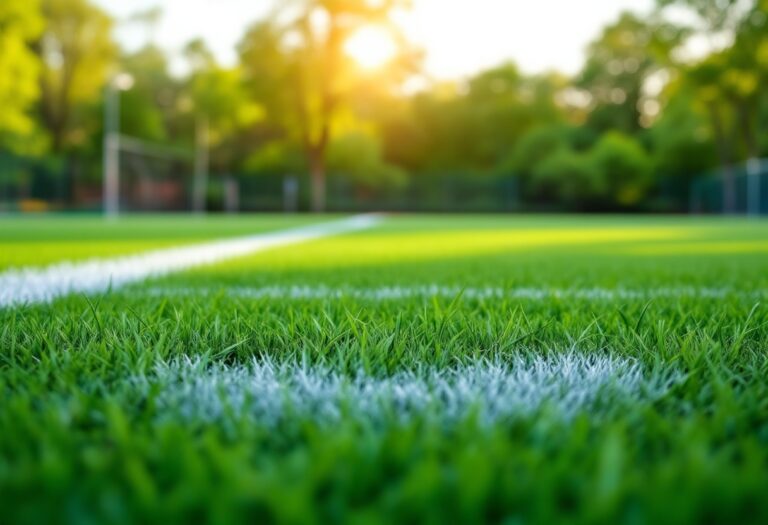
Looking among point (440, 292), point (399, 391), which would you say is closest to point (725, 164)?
point (440, 292)

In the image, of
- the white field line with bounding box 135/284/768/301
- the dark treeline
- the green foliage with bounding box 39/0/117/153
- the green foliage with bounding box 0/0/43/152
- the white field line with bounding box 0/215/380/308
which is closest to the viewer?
the white field line with bounding box 135/284/768/301

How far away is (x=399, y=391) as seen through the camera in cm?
97

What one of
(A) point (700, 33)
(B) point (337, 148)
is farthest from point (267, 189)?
(A) point (700, 33)

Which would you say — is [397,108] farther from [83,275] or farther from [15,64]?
[83,275]

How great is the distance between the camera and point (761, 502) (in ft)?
1.92

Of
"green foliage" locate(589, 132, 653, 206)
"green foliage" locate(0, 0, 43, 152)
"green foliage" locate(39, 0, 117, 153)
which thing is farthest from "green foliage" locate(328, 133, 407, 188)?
"green foliage" locate(0, 0, 43, 152)

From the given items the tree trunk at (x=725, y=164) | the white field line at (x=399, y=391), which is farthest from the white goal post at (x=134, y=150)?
the white field line at (x=399, y=391)

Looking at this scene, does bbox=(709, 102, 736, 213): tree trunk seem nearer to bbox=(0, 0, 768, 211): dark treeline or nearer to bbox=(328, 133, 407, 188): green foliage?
bbox=(0, 0, 768, 211): dark treeline

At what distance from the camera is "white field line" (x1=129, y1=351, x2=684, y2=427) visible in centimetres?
87

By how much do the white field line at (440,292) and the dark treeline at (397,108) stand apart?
88.5 feet

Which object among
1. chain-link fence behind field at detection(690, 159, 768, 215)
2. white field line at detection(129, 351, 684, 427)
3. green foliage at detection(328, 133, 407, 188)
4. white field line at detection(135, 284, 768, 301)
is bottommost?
white field line at detection(129, 351, 684, 427)

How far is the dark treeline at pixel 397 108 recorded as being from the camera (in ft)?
91.9

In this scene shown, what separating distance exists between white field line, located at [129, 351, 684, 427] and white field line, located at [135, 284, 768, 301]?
3.27ft

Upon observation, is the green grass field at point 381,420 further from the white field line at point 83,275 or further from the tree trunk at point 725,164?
the tree trunk at point 725,164
